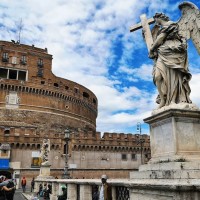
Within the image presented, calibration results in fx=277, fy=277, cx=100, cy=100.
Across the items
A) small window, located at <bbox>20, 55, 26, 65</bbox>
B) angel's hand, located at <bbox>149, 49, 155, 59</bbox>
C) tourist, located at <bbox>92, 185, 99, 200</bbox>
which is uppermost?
small window, located at <bbox>20, 55, 26, 65</bbox>

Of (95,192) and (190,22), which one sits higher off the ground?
(190,22)

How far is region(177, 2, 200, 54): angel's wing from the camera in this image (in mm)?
3854

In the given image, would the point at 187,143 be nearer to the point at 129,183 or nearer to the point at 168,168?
the point at 168,168

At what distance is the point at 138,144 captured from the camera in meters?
42.1

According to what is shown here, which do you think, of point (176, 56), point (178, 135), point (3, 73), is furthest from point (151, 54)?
point (3, 73)

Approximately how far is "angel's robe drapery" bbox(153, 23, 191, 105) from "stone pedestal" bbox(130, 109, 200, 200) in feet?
1.08

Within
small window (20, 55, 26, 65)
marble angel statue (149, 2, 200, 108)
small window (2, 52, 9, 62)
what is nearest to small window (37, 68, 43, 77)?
small window (20, 55, 26, 65)

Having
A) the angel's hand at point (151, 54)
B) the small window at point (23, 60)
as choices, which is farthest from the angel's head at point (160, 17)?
the small window at point (23, 60)

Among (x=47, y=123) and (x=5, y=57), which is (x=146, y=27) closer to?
(x=47, y=123)

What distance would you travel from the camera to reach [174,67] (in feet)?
12.3

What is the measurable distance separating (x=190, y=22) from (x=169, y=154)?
6.20 feet

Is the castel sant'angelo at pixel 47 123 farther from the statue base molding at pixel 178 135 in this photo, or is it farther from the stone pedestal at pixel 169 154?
the statue base molding at pixel 178 135

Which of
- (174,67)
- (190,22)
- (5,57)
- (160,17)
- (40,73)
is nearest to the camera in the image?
(174,67)

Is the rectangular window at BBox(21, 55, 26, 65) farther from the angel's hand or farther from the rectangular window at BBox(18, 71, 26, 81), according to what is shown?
the angel's hand
